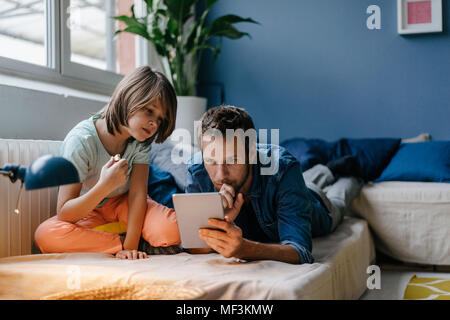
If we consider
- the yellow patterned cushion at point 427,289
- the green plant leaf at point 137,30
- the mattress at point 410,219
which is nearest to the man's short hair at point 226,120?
the yellow patterned cushion at point 427,289

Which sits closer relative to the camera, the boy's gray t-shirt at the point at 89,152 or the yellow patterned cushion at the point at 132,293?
the yellow patterned cushion at the point at 132,293

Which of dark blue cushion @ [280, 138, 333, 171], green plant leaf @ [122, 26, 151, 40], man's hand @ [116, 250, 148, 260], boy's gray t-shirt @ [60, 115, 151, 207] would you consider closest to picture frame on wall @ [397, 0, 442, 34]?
dark blue cushion @ [280, 138, 333, 171]

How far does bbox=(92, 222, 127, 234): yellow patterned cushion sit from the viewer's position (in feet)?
4.74

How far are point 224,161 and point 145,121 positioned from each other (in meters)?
0.31

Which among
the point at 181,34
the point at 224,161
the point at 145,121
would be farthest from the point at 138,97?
the point at 181,34

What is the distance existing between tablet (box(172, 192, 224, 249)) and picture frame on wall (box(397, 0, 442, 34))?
7.63 ft

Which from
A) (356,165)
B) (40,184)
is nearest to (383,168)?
(356,165)

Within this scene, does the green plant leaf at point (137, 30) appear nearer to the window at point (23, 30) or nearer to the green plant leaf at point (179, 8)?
the green plant leaf at point (179, 8)

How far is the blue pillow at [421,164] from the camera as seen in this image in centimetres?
236

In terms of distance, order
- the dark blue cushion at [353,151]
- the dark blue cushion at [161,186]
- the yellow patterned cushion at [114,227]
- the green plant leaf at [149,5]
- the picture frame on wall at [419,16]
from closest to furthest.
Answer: the yellow patterned cushion at [114,227] → the dark blue cushion at [161,186] → the green plant leaf at [149,5] → the dark blue cushion at [353,151] → the picture frame on wall at [419,16]

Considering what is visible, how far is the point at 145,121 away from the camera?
4.48 ft

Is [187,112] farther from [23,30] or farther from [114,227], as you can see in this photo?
[114,227]

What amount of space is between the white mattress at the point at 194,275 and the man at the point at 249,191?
0.05 meters
